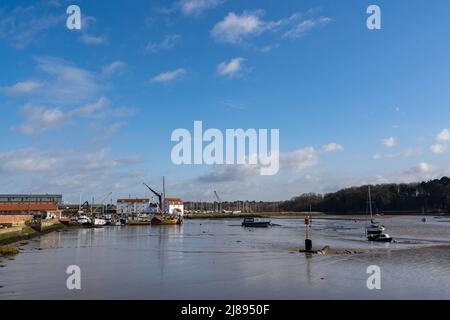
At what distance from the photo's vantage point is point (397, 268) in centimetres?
3325

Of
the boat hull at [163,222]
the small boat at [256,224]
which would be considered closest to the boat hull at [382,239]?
the small boat at [256,224]

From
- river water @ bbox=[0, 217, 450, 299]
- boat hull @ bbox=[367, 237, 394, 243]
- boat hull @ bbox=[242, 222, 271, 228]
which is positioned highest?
river water @ bbox=[0, 217, 450, 299]

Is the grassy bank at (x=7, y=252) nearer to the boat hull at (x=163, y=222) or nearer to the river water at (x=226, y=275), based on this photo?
the river water at (x=226, y=275)

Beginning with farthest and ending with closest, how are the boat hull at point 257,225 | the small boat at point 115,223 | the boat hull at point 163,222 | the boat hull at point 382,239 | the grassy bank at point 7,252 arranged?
→ the boat hull at point 163,222 → the small boat at point 115,223 → the boat hull at point 257,225 → the boat hull at point 382,239 → the grassy bank at point 7,252

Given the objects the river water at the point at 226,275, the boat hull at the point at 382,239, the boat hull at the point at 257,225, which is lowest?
the boat hull at the point at 257,225

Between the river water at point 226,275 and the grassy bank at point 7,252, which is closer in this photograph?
the river water at point 226,275

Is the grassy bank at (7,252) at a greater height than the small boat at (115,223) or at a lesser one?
greater

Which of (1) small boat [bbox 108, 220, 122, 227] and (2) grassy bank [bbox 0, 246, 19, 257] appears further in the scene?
(1) small boat [bbox 108, 220, 122, 227]

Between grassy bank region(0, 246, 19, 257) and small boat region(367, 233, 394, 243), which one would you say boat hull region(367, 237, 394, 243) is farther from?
grassy bank region(0, 246, 19, 257)

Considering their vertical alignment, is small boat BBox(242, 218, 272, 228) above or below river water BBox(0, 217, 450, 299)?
below

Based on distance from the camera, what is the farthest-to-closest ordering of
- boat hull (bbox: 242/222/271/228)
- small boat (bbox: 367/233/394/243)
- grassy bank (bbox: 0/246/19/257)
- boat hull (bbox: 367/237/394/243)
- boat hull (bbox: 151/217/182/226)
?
1. boat hull (bbox: 151/217/182/226)
2. boat hull (bbox: 242/222/271/228)
3. small boat (bbox: 367/233/394/243)
4. boat hull (bbox: 367/237/394/243)
5. grassy bank (bbox: 0/246/19/257)

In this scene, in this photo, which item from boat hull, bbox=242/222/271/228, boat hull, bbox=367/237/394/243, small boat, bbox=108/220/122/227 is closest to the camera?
boat hull, bbox=367/237/394/243

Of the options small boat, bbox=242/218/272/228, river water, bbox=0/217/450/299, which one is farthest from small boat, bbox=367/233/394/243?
small boat, bbox=242/218/272/228
